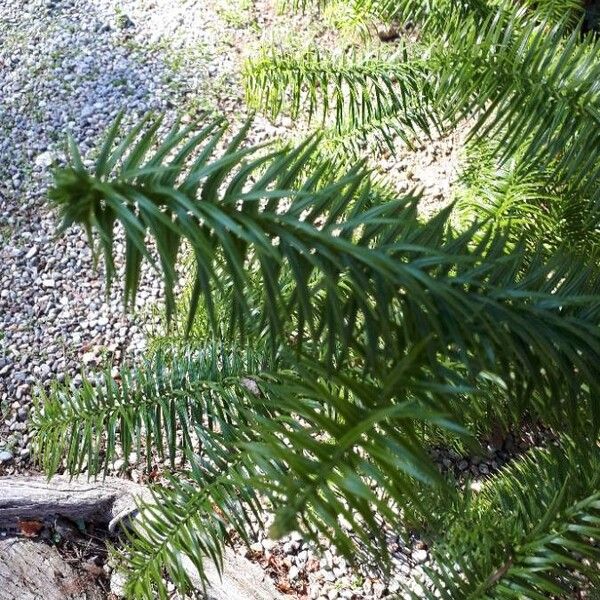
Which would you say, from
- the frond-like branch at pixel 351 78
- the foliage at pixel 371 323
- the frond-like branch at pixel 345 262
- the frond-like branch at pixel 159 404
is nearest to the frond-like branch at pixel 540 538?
the foliage at pixel 371 323

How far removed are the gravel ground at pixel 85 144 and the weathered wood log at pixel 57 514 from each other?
0.13m

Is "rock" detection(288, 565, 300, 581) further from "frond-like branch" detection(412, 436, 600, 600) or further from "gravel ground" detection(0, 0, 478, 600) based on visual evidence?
"frond-like branch" detection(412, 436, 600, 600)

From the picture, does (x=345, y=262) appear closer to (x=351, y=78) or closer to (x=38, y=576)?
(x=351, y=78)

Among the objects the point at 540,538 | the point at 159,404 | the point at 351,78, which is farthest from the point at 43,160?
the point at 540,538

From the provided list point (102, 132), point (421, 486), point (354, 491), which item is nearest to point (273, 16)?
point (102, 132)

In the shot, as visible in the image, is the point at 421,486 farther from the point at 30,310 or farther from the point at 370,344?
the point at 30,310

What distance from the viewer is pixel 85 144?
2.37m

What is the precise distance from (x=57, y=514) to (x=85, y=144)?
1.28 meters

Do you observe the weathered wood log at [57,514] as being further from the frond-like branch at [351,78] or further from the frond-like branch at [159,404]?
the frond-like branch at [351,78]

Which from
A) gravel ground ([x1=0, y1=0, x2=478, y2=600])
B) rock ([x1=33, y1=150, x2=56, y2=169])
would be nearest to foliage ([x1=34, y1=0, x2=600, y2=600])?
gravel ground ([x1=0, y1=0, x2=478, y2=600])

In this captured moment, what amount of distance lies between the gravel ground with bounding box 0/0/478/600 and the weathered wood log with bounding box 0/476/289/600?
0.13 m

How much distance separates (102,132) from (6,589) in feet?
4.95

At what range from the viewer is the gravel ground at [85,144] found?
1853 mm

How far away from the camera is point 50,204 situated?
45 cm
